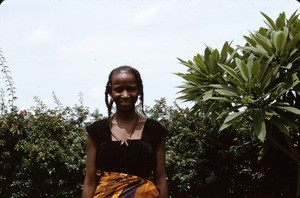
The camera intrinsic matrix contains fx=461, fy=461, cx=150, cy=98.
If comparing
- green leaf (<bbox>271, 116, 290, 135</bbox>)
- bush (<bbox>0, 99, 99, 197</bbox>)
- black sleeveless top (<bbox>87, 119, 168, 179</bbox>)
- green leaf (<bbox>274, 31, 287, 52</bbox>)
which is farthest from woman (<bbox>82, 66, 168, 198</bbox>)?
bush (<bbox>0, 99, 99, 197</bbox>)

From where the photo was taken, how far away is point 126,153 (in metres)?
2.36

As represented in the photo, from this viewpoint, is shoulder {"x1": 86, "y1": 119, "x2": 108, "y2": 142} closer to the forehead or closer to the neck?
the neck

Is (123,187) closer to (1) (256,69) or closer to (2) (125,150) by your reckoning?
(2) (125,150)

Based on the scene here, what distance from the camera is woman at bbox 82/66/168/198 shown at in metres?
2.37

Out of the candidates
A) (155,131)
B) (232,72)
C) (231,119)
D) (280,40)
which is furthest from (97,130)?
(280,40)

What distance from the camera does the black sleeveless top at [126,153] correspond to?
2363 mm

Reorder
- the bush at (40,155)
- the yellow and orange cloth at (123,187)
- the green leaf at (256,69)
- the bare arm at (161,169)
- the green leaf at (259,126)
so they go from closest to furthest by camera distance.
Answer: the yellow and orange cloth at (123,187), the bare arm at (161,169), the green leaf at (259,126), the green leaf at (256,69), the bush at (40,155)

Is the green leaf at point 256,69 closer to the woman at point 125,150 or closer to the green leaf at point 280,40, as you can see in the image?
the green leaf at point 280,40

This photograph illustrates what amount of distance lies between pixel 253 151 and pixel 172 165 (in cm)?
128

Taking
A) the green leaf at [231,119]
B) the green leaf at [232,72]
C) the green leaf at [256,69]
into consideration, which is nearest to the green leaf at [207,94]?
the green leaf at [232,72]

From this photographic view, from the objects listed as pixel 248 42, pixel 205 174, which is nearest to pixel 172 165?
pixel 205 174

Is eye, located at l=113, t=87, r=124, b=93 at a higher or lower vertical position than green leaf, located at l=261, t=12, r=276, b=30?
lower

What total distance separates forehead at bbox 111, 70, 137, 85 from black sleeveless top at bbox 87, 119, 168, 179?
0.26 metres

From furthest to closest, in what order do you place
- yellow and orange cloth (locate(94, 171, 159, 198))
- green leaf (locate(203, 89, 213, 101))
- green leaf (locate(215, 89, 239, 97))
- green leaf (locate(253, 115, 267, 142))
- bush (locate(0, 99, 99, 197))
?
bush (locate(0, 99, 99, 197)), green leaf (locate(203, 89, 213, 101)), green leaf (locate(215, 89, 239, 97)), green leaf (locate(253, 115, 267, 142)), yellow and orange cloth (locate(94, 171, 159, 198))
